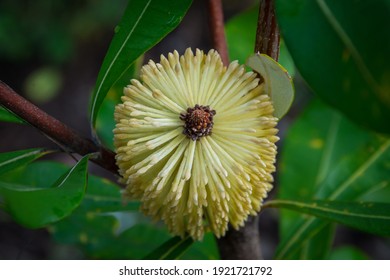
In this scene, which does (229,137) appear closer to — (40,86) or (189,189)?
(189,189)

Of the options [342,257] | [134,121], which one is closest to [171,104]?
[134,121]

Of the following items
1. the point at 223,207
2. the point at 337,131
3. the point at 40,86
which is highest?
the point at 40,86

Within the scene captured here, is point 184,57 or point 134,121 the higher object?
point 184,57

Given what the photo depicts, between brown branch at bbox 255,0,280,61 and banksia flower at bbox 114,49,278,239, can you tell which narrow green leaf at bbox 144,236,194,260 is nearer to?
banksia flower at bbox 114,49,278,239

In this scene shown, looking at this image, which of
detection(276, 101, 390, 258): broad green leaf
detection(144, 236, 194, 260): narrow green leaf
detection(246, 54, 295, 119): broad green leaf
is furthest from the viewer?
detection(276, 101, 390, 258): broad green leaf

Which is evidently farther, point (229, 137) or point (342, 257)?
point (342, 257)

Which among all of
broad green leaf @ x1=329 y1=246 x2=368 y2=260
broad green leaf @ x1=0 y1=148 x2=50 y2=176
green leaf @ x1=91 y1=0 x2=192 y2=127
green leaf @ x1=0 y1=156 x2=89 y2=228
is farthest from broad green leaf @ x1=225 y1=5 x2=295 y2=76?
broad green leaf @ x1=329 y1=246 x2=368 y2=260
